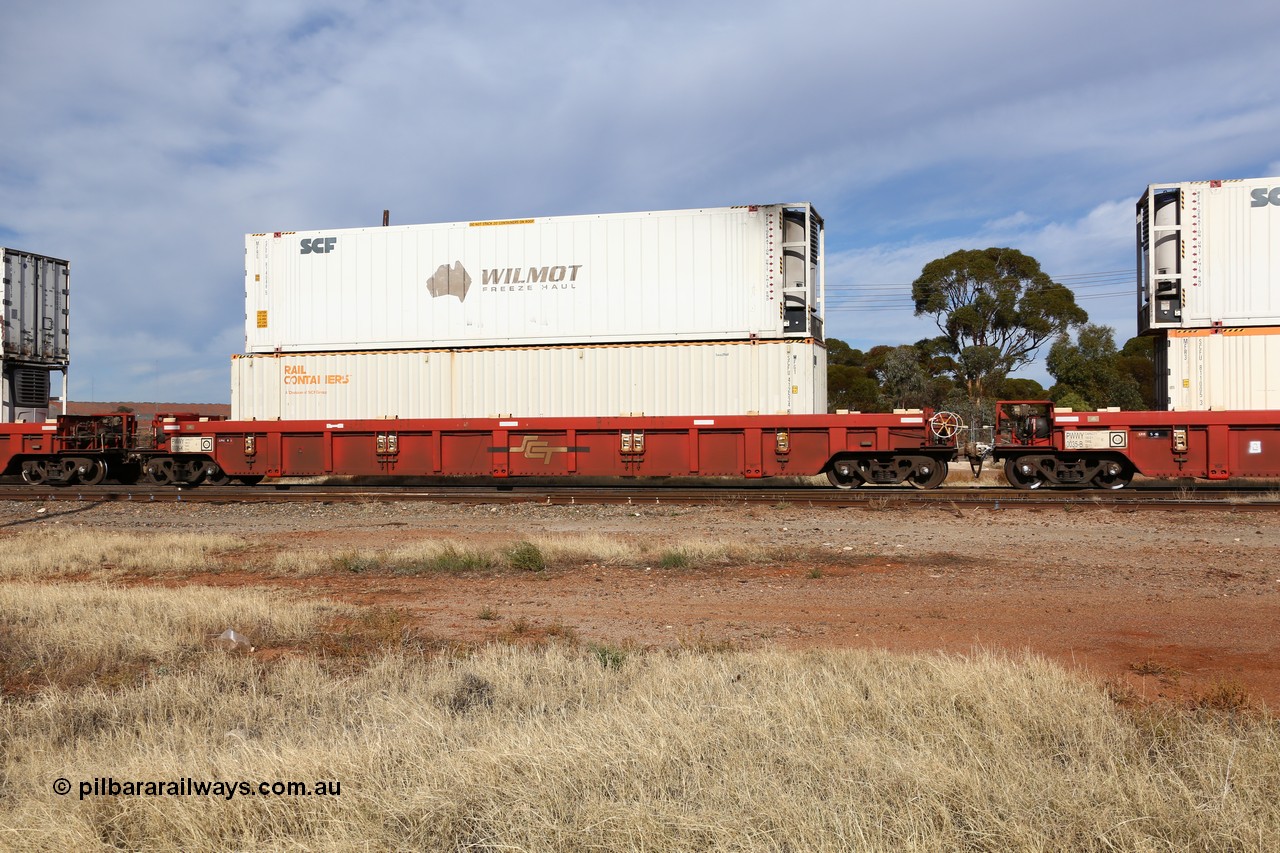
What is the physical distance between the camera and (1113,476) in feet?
51.2

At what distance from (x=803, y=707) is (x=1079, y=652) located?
2.65 metres

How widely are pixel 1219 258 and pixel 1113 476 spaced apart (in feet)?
14.4

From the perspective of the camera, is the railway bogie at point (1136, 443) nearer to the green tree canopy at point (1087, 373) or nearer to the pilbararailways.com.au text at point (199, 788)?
the pilbararailways.com.au text at point (199, 788)

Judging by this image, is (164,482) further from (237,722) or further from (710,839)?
(710,839)

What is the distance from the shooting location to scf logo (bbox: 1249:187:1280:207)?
1530 centimetres

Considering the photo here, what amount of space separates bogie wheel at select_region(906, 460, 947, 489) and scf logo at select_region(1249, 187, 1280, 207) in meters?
7.23

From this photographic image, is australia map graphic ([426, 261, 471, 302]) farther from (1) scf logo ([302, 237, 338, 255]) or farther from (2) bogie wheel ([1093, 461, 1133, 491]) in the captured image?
(2) bogie wheel ([1093, 461, 1133, 491])

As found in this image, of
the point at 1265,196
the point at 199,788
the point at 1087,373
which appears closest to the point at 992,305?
the point at 1087,373

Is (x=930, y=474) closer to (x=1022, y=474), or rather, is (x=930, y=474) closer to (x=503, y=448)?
(x=1022, y=474)

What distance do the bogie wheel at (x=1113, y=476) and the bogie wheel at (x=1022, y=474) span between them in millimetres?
969

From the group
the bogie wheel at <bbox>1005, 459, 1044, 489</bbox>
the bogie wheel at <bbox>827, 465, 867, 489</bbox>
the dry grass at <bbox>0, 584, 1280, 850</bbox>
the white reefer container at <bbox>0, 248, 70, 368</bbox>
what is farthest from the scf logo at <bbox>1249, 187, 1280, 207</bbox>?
the white reefer container at <bbox>0, 248, 70, 368</bbox>

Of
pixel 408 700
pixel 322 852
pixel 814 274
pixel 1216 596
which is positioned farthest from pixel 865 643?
pixel 814 274

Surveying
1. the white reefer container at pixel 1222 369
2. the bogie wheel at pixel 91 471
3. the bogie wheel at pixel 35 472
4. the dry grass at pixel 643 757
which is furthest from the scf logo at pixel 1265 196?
the bogie wheel at pixel 35 472

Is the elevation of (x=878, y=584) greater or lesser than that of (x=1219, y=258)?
lesser
